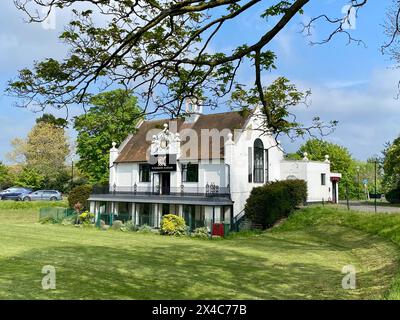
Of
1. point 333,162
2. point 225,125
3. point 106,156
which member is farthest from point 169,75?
point 333,162

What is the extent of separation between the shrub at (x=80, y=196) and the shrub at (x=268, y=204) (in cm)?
1706

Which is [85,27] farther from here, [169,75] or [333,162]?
[333,162]

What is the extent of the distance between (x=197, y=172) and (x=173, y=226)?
291 inches

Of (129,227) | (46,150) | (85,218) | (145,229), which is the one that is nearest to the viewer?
(145,229)

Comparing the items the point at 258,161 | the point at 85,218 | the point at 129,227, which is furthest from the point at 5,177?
the point at 258,161

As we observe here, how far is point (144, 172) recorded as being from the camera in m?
42.2

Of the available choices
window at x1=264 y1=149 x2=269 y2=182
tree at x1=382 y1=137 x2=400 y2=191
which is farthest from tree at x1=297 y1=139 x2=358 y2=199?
window at x1=264 y1=149 x2=269 y2=182

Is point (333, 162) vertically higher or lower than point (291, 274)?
higher

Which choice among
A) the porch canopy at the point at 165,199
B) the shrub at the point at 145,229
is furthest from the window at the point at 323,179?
the shrub at the point at 145,229

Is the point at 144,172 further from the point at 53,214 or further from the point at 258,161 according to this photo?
the point at 258,161

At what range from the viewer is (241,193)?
3625 cm

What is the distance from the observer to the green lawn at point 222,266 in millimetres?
11352
